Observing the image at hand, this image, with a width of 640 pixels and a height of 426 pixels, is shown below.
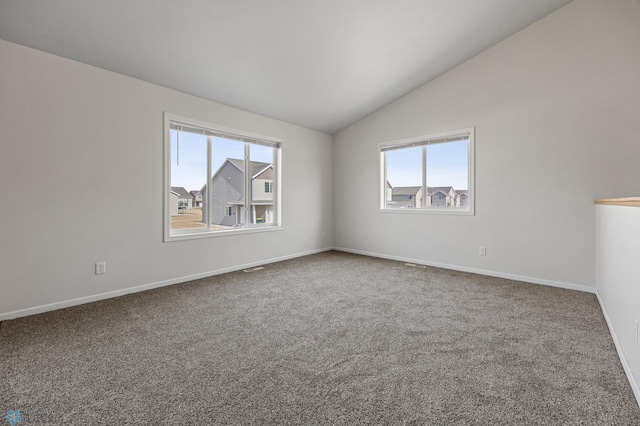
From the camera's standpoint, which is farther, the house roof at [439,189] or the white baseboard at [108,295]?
the house roof at [439,189]

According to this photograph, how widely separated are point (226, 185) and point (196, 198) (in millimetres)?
500

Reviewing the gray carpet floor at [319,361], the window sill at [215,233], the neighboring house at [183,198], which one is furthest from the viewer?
the neighboring house at [183,198]

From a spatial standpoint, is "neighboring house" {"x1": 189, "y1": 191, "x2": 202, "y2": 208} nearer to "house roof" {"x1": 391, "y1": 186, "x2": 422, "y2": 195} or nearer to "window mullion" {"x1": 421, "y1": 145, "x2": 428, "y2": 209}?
"house roof" {"x1": 391, "y1": 186, "x2": 422, "y2": 195}

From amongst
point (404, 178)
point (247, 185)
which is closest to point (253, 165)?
point (247, 185)

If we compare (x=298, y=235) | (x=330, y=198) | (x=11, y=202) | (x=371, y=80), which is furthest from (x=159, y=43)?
(x=330, y=198)

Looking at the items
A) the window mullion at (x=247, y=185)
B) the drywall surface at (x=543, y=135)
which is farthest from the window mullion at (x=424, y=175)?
the window mullion at (x=247, y=185)

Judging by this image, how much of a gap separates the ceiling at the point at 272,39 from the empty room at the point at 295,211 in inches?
1.0

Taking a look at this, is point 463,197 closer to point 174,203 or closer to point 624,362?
point 624,362

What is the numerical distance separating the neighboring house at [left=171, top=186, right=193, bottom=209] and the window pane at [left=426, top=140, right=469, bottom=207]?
3.57 metres

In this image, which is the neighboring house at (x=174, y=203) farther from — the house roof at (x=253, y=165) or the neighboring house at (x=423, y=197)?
the neighboring house at (x=423, y=197)

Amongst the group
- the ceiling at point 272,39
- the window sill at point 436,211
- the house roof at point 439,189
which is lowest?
the window sill at point 436,211

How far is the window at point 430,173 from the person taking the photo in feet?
13.9

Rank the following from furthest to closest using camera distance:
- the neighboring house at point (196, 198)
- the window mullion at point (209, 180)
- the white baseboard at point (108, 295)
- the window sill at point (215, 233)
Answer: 1. the window mullion at point (209, 180)
2. the neighboring house at point (196, 198)
3. the window sill at point (215, 233)
4. the white baseboard at point (108, 295)

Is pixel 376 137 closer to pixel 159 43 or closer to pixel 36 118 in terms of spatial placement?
pixel 159 43
